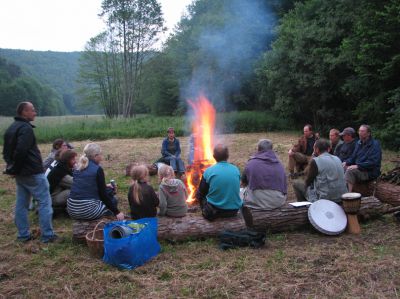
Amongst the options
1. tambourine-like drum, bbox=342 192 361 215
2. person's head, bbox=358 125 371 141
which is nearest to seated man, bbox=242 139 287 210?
tambourine-like drum, bbox=342 192 361 215

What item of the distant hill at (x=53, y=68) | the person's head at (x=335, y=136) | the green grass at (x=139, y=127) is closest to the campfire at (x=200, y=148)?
the person's head at (x=335, y=136)

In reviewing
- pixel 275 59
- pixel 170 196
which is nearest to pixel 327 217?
pixel 170 196

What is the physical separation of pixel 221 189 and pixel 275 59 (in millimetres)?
17043

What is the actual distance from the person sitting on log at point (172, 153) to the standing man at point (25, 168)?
4.32 meters

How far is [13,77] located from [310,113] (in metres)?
52.1

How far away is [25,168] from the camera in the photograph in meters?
5.21

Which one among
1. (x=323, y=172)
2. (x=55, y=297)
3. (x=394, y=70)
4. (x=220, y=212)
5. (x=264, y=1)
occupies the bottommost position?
(x=55, y=297)

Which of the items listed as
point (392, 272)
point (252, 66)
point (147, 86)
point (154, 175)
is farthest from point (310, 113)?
point (147, 86)

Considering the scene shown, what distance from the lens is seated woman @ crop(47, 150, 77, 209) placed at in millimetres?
6488

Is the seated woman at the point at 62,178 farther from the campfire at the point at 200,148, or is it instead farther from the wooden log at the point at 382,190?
the wooden log at the point at 382,190

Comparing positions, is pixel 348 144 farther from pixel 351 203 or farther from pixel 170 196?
pixel 170 196

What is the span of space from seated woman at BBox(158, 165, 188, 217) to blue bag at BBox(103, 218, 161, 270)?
802mm

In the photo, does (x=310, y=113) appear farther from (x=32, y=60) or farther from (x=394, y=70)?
(x=32, y=60)

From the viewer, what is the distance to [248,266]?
4.51m
